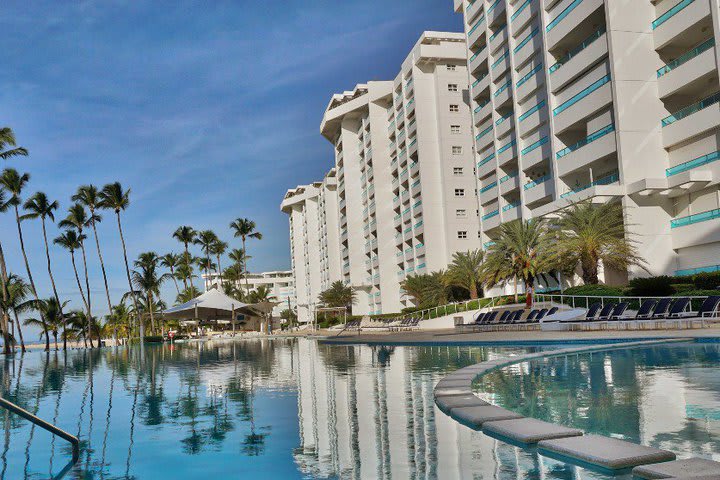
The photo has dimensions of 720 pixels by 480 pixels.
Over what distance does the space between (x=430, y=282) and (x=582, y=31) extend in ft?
77.8

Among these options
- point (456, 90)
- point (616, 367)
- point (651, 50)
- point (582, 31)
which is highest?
point (456, 90)

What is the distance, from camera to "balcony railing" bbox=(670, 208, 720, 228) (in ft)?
105

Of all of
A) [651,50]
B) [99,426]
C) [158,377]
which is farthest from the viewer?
[651,50]

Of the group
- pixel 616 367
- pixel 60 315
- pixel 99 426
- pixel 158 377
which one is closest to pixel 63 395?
pixel 158 377

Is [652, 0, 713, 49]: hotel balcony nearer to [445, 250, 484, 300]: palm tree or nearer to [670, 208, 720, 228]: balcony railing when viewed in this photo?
[670, 208, 720, 228]: balcony railing

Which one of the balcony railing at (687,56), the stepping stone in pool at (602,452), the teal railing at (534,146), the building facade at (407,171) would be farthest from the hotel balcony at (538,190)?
the stepping stone in pool at (602,452)

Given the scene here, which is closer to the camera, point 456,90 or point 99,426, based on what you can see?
point 99,426

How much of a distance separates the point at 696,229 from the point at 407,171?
3930 centimetres

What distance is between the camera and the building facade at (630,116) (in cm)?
3250

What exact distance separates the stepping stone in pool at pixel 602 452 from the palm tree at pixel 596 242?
97.4ft

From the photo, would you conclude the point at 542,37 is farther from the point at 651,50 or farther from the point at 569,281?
the point at 569,281

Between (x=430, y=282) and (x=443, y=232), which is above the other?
(x=443, y=232)

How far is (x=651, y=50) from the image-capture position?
116 feet

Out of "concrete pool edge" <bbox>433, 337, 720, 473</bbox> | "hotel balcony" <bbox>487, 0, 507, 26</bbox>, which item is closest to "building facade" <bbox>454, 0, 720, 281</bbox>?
"hotel balcony" <bbox>487, 0, 507, 26</bbox>
